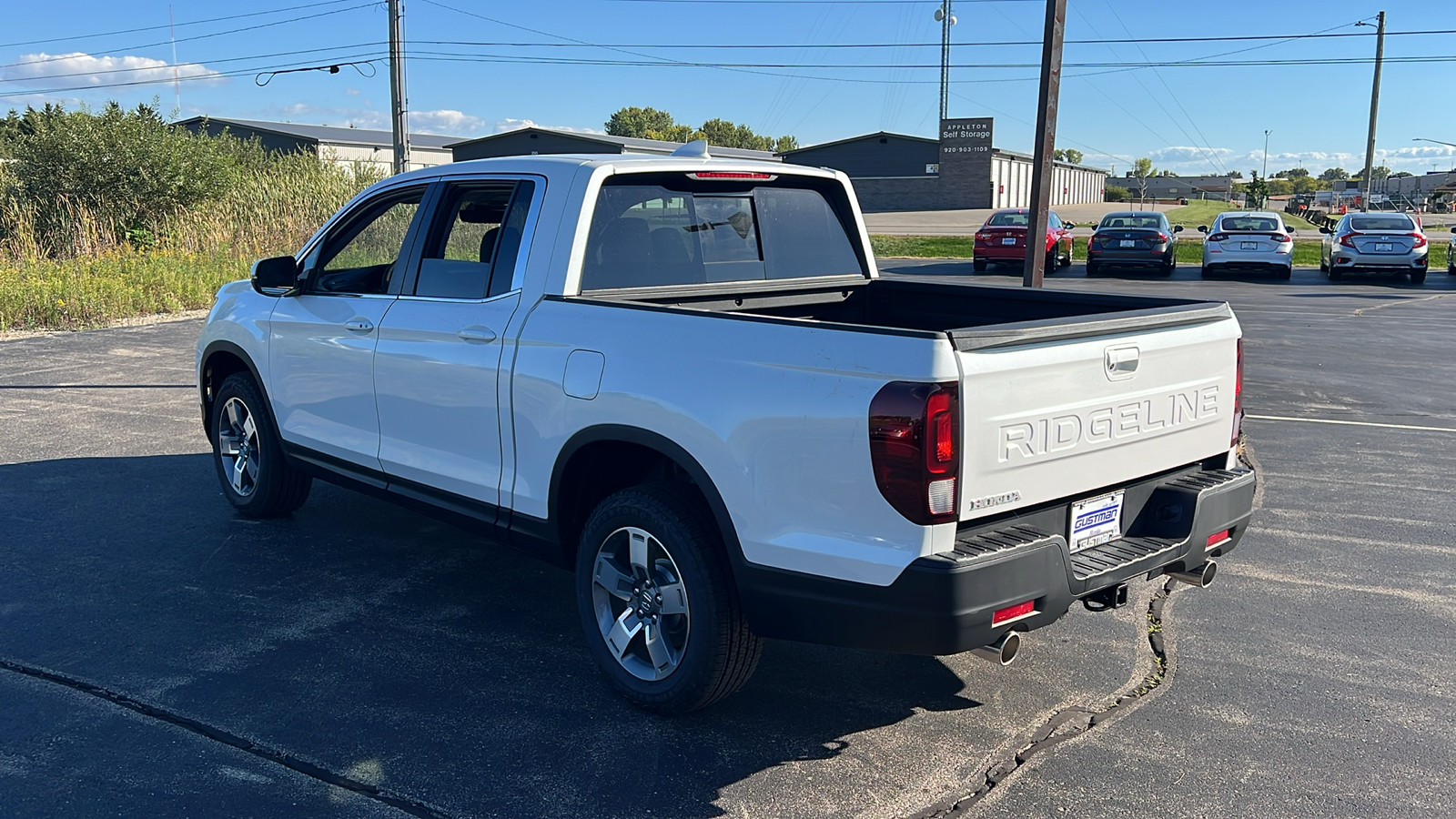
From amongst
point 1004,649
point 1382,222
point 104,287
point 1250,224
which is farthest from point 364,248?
point 1382,222

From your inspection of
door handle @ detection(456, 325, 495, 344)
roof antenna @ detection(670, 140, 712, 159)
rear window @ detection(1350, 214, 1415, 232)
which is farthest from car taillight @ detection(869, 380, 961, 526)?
rear window @ detection(1350, 214, 1415, 232)

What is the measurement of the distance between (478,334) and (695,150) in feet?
4.36

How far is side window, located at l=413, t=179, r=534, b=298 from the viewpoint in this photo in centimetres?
470

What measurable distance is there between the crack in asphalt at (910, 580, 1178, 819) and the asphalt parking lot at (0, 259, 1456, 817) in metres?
0.02

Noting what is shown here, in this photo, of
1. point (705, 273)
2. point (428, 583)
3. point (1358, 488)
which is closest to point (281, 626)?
point (428, 583)

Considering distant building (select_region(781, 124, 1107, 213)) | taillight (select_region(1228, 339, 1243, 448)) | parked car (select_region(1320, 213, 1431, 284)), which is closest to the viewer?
taillight (select_region(1228, 339, 1243, 448))

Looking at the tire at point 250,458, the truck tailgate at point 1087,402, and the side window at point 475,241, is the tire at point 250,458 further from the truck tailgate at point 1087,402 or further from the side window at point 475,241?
the truck tailgate at point 1087,402

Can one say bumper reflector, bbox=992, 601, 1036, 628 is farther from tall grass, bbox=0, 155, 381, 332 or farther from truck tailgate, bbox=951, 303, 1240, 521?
tall grass, bbox=0, 155, 381, 332

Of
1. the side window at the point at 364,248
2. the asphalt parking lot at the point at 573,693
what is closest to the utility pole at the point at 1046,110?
the asphalt parking lot at the point at 573,693

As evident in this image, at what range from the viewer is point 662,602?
3.95 metres

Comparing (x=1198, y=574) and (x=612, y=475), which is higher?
Result: (x=612, y=475)

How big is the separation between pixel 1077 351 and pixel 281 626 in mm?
3435

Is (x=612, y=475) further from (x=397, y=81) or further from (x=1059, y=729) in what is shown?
(x=397, y=81)

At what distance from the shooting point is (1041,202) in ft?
30.2
